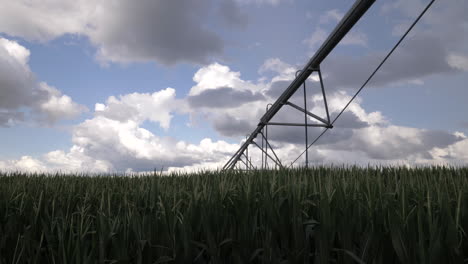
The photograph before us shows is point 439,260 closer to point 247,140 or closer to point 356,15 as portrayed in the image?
point 356,15

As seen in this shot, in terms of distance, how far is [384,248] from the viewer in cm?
165

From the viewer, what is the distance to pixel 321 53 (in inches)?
312

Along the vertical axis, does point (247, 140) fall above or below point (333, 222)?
above

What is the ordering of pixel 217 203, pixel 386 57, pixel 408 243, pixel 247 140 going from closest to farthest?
1. pixel 408 243
2. pixel 217 203
3. pixel 386 57
4. pixel 247 140

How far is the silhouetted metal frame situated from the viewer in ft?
21.2

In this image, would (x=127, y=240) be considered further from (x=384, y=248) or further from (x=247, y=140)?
(x=247, y=140)

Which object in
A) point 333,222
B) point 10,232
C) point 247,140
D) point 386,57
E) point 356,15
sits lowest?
point 10,232

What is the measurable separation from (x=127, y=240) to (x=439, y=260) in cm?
133

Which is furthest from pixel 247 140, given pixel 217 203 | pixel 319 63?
pixel 217 203

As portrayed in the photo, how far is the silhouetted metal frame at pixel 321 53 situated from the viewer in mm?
6477

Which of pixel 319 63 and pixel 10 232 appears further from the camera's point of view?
pixel 319 63

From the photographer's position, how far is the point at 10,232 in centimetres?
213

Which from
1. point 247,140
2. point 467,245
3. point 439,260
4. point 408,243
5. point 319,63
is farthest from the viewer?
point 247,140

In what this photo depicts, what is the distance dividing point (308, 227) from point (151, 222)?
2.66 feet
